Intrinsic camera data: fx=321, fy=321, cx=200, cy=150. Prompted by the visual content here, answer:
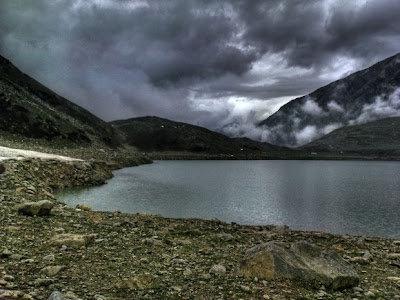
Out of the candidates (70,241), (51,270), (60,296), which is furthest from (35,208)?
(60,296)

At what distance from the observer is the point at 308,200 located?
169 feet

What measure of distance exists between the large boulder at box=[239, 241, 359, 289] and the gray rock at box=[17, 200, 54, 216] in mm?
13064

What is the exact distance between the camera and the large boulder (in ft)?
36.4

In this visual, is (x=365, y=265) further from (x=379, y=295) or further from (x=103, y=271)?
(x=103, y=271)

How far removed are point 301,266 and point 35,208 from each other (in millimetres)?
15191

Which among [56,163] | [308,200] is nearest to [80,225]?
[308,200]

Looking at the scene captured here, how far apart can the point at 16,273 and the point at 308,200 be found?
47.6 meters

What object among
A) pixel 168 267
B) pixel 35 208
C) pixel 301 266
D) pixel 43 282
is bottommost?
pixel 168 267

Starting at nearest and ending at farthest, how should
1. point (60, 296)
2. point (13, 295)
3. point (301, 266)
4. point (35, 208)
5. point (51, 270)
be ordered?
point (13, 295) → point (60, 296) → point (51, 270) → point (301, 266) → point (35, 208)

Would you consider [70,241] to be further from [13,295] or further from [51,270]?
[13,295]

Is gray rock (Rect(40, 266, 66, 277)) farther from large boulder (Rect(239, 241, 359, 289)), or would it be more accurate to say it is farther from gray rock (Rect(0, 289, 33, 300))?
large boulder (Rect(239, 241, 359, 289))

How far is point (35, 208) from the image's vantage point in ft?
61.8

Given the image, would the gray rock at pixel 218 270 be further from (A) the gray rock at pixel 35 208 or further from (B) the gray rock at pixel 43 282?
(A) the gray rock at pixel 35 208

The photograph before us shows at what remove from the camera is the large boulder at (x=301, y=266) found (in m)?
11.1
